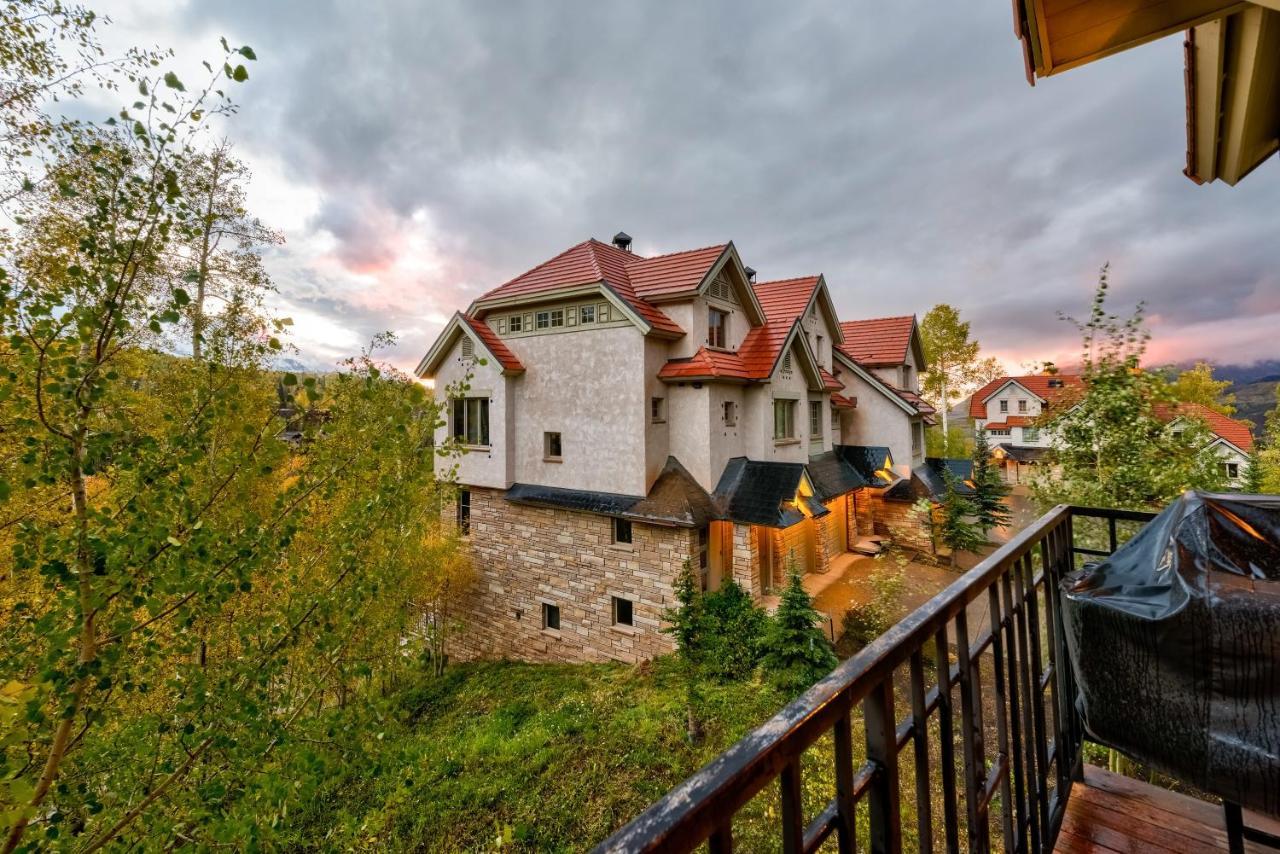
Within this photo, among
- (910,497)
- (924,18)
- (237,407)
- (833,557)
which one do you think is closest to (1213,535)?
(237,407)

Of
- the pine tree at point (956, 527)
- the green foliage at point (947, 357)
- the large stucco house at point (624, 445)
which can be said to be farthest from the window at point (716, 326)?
the green foliage at point (947, 357)

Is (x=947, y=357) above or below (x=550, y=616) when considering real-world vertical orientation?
above

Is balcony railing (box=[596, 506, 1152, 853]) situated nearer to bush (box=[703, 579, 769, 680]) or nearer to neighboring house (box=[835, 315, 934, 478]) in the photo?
bush (box=[703, 579, 769, 680])

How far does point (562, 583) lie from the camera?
11.8 m

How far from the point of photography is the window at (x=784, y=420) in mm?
12383

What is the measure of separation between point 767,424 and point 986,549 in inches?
359

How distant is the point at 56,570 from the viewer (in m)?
2.00

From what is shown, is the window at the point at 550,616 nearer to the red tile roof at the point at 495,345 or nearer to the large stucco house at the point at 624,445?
the large stucco house at the point at 624,445

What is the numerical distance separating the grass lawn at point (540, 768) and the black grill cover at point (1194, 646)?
621cm

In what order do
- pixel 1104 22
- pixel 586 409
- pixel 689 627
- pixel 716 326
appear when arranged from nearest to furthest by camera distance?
1. pixel 1104 22
2. pixel 689 627
3. pixel 586 409
4. pixel 716 326

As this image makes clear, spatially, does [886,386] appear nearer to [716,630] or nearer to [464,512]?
[716,630]

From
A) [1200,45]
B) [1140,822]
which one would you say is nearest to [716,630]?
[1140,822]

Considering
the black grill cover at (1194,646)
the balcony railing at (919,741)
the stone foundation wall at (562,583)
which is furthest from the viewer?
the stone foundation wall at (562,583)

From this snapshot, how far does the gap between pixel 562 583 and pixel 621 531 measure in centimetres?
218
